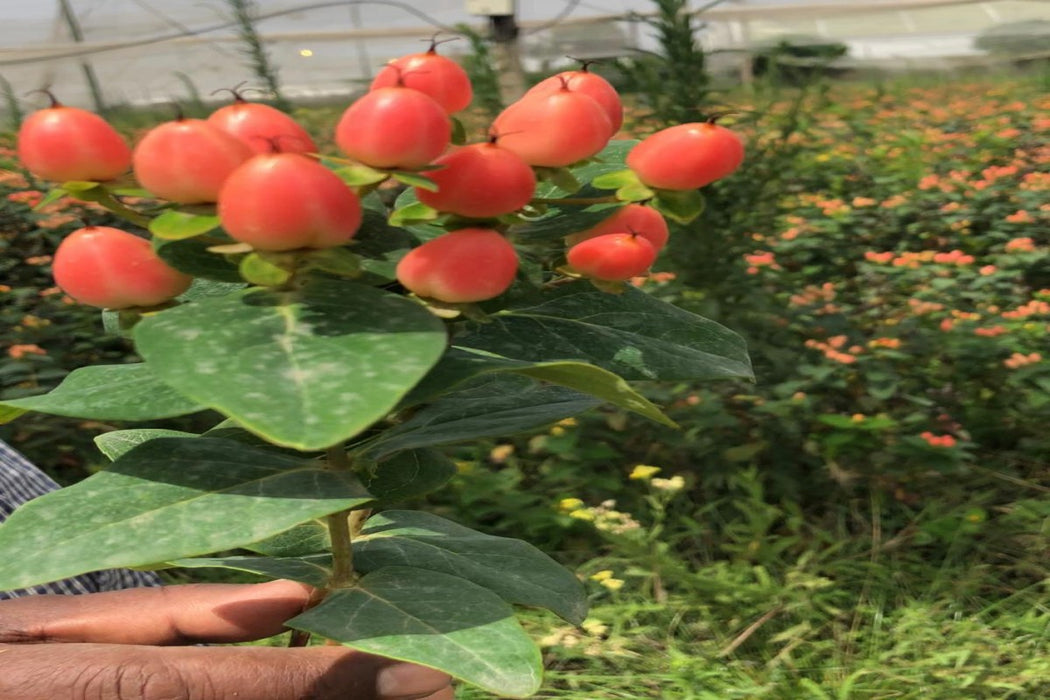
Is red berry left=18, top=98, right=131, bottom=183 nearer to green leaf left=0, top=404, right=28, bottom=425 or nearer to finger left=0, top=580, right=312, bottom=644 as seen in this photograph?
green leaf left=0, top=404, right=28, bottom=425

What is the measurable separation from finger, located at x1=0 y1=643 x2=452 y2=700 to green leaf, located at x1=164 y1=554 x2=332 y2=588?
5 cm

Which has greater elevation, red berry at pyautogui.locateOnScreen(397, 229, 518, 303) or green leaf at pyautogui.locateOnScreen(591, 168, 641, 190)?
green leaf at pyautogui.locateOnScreen(591, 168, 641, 190)

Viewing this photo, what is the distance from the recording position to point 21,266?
2.53 meters

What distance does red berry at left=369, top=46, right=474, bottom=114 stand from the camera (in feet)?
1.30

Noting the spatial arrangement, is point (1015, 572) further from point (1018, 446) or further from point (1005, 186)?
point (1005, 186)

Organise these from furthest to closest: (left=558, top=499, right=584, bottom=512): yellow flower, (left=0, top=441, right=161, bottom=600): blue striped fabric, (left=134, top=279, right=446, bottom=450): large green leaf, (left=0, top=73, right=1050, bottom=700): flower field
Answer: (left=558, top=499, right=584, bottom=512): yellow flower, (left=0, top=73, right=1050, bottom=700): flower field, (left=0, top=441, right=161, bottom=600): blue striped fabric, (left=134, top=279, right=446, bottom=450): large green leaf

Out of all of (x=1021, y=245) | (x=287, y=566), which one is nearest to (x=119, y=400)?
(x=287, y=566)

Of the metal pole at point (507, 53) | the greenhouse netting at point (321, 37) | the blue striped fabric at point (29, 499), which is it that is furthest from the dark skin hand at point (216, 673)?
the greenhouse netting at point (321, 37)

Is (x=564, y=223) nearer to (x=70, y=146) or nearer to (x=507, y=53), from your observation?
(x=70, y=146)

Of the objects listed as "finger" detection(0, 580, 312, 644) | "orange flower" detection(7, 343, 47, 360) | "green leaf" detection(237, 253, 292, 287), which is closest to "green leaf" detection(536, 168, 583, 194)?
"green leaf" detection(237, 253, 292, 287)

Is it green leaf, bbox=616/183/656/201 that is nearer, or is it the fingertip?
green leaf, bbox=616/183/656/201

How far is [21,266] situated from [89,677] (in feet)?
7.37

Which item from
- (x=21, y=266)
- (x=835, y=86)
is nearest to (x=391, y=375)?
(x=21, y=266)

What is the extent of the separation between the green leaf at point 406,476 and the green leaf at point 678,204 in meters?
0.19
